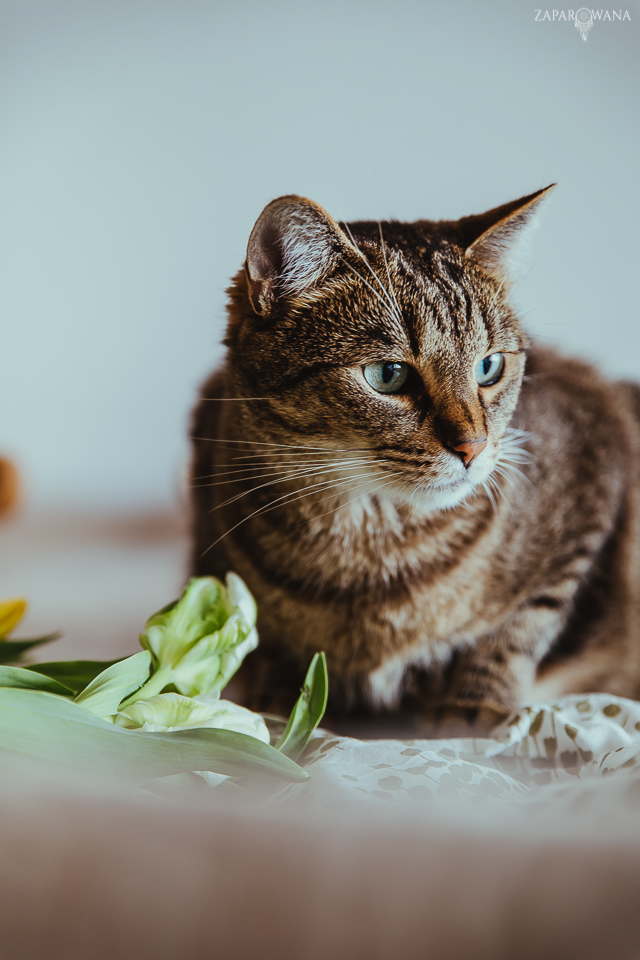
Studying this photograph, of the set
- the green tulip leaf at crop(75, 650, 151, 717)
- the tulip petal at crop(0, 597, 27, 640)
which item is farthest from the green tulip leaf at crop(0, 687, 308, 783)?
the tulip petal at crop(0, 597, 27, 640)

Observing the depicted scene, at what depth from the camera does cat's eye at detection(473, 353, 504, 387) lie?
0.85 m

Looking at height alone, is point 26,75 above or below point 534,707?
above

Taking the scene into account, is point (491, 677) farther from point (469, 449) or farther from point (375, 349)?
point (375, 349)

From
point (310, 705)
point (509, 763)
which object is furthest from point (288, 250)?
point (509, 763)

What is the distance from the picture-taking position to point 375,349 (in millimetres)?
795

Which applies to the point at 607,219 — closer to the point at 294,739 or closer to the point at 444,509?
the point at 444,509

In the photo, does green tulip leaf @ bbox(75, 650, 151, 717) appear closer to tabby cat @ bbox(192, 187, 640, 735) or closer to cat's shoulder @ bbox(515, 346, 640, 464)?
tabby cat @ bbox(192, 187, 640, 735)

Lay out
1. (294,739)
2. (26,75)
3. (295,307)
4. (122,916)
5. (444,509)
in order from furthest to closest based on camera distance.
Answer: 1. (26,75)
2. (444,509)
3. (295,307)
4. (294,739)
5. (122,916)

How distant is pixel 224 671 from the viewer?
717 mm

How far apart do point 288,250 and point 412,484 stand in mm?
283

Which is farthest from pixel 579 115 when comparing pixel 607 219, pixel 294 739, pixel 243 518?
pixel 294 739

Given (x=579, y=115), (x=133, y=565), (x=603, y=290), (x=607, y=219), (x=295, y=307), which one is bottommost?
(x=133, y=565)

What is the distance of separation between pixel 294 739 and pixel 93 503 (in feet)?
3.96

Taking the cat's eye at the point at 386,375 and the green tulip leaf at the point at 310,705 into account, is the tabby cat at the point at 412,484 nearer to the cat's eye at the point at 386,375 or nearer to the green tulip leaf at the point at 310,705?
the cat's eye at the point at 386,375
